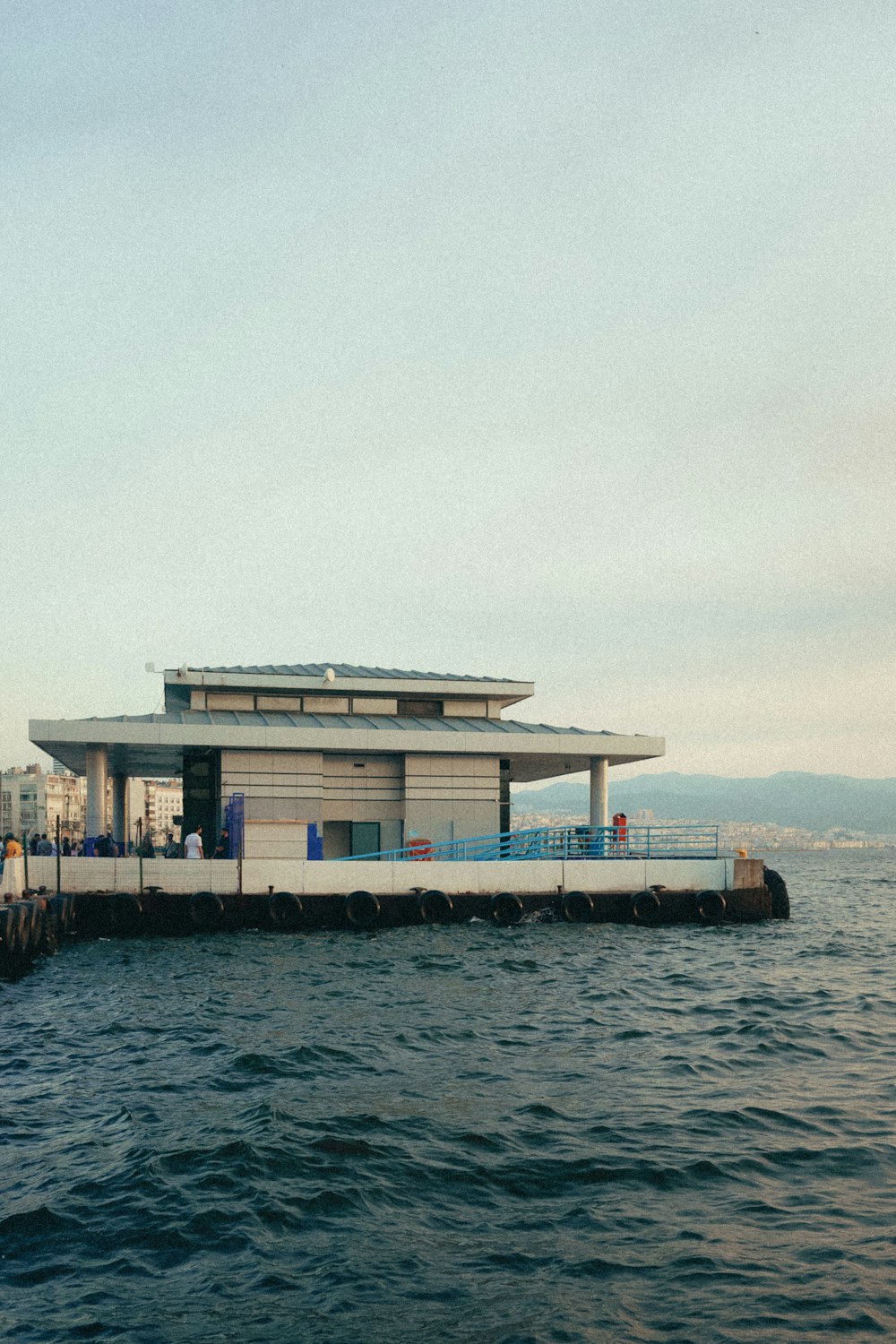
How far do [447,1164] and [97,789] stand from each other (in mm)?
29878

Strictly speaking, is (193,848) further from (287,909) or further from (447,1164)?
(447,1164)

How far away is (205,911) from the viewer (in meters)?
31.9

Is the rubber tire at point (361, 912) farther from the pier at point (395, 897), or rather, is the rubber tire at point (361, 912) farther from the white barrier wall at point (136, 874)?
the white barrier wall at point (136, 874)

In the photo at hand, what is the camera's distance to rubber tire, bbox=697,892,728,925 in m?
35.4

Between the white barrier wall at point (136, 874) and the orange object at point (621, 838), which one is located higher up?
the orange object at point (621, 838)

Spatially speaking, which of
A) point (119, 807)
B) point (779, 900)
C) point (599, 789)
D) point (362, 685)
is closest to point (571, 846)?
point (599, 789)

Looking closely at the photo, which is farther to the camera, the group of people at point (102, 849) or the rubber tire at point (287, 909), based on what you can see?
the group of people at point (102, 849)

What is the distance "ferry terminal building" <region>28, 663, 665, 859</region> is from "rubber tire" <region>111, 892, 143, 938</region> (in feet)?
20.7

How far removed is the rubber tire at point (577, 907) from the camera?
34.6 metres

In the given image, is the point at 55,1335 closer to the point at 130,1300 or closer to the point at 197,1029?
the point at 130,1300

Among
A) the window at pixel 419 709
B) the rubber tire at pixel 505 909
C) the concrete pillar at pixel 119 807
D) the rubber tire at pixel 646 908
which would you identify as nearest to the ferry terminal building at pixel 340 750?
the window at pixel 419 709

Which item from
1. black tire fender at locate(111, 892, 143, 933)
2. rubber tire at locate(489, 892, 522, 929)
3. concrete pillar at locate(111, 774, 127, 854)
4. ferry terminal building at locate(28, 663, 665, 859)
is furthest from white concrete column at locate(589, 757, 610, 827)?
concrete pillar at locate(111, 774, 127, 854)

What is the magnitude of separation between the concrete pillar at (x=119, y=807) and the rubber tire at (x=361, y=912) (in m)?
21.8

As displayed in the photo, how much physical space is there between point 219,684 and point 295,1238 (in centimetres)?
3247
